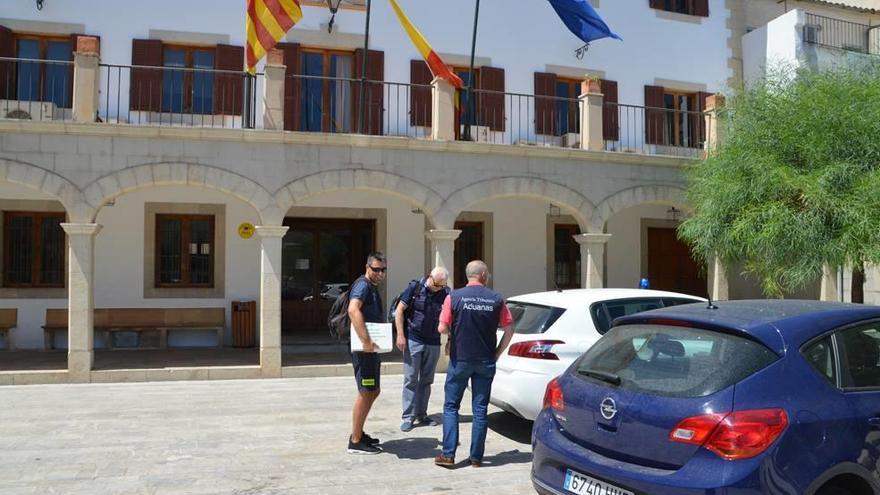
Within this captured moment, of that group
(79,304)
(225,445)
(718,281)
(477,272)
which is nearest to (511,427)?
(477,272)

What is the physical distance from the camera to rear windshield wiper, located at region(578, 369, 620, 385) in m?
4.24

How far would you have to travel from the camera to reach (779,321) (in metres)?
4.00

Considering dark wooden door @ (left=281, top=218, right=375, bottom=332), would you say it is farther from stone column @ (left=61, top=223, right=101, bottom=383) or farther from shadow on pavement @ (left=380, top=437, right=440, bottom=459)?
shadow on pavement @ (left=380, top=437, right=440, bottom=459)

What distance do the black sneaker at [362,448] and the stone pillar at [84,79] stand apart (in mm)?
7082

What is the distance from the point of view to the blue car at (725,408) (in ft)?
11.6

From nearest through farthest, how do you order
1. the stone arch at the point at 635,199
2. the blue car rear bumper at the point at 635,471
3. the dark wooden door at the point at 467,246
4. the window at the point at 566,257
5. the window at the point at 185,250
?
the blue car rear bumper at the point at 635,471
the stone arch at the point at 635,199
the window at the point at 185,250
the dark wooden door at the point at 467,246
the window at the point at 566,257

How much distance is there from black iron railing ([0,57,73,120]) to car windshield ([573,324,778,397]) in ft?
37.2

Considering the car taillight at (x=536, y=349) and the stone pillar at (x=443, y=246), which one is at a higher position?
the stone pillar at (x=443, y=246)

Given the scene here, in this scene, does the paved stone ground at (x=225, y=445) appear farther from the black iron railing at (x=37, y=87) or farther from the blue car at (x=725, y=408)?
the black iron railing at (x=37, y=87)

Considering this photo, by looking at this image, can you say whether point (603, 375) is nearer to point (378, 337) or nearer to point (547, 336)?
point (378, 337)

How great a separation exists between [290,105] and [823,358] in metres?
11.2

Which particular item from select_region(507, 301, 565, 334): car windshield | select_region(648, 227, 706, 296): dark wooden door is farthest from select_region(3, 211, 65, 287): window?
select_region(648, 227, 706, 296): dark wooden door

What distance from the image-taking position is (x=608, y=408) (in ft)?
13.4

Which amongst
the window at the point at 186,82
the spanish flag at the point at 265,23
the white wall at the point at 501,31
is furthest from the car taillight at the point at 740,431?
the white wall at the point at 501,31
